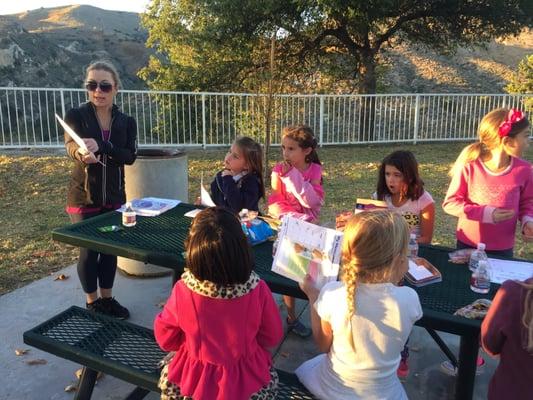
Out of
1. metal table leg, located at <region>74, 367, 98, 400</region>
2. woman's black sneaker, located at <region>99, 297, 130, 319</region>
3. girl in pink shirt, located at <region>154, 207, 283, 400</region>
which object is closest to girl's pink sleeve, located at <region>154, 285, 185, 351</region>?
girl in pink shirt, located at <region>154, 207, 283, 400</region>

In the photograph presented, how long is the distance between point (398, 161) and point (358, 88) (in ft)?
40.1

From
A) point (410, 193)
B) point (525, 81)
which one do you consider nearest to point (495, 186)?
point (410, 193)

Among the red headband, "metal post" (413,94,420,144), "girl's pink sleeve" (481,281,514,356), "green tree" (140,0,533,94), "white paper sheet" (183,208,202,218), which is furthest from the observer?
"metal post" (413,94,420,144)

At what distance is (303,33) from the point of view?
13.9m

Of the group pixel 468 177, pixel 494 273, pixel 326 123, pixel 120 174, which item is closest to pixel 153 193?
pixel 120 174

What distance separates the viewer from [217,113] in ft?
40.3

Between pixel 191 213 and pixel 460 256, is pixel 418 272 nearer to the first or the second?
pixel 460 256

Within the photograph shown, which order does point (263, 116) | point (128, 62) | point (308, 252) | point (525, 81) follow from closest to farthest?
1. point (308, 252)
2. point (263, 116)
3. point (525, 81)
4. point (128, 62)

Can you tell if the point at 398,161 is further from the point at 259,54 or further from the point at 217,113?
the point at 259,54

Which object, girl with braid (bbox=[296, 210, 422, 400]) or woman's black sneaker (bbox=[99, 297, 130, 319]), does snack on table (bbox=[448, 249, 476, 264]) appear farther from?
woman's black sneaker (bbox=[99, 297, 130, 319])

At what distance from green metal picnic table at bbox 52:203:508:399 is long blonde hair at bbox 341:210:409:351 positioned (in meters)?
0.41

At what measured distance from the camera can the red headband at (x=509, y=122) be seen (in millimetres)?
2973

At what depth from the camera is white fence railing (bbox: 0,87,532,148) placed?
39.2 feet

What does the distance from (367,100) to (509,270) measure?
38.0 ft
